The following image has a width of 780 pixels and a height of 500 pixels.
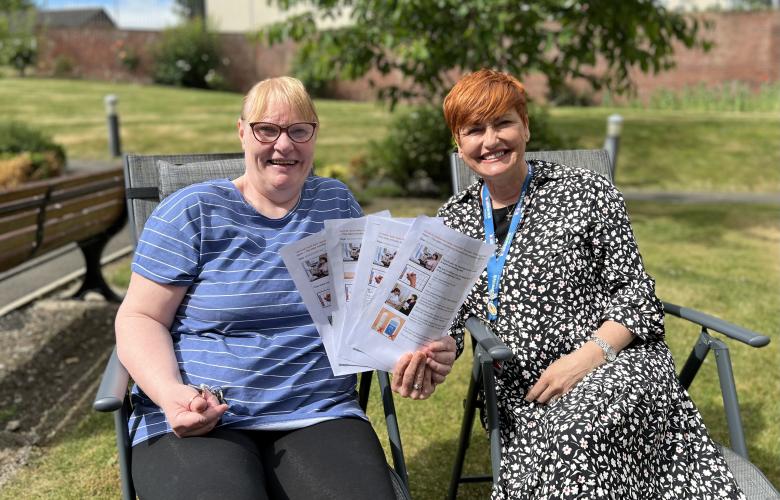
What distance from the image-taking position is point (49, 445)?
3.53 m

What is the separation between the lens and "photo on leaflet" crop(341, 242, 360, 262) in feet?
7.02

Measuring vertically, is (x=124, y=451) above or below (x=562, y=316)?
below

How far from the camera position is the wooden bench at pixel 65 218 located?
4.23 meters

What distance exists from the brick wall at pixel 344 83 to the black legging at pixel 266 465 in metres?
26.0

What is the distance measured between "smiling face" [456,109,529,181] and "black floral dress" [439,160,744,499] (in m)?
0.14

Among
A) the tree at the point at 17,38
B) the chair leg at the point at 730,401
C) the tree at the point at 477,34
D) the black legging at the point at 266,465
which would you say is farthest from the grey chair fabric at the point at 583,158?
the tree at the point at 17,38

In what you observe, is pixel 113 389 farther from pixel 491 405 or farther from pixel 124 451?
pixel 491 405

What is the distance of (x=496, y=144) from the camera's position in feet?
7.91

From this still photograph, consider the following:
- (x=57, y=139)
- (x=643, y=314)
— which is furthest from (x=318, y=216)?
(x=57, y=139)

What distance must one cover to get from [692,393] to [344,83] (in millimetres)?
26369

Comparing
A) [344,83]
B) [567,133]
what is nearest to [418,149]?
[567,133]

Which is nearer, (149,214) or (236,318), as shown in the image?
(236,318)

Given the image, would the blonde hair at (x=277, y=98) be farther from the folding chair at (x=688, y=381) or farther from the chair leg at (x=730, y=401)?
the chair leg at (x=730, y=401)

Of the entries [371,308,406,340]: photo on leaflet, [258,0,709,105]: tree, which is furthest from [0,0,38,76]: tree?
[371,308,406,340]: photo on leaflet
